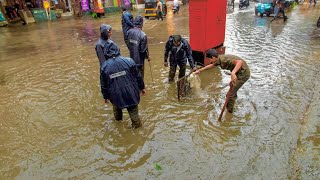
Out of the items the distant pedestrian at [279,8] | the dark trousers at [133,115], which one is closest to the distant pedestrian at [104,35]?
the dark trousers at [133,115]

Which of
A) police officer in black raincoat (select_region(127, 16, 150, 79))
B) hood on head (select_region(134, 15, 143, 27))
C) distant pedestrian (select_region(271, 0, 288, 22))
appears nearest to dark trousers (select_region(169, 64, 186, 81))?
police officer in black raincoat (select_region(127, 16, 150, 79))

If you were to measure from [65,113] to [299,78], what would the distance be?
600 cm

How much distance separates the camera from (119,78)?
4.21 m

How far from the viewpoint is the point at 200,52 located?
25.6ft

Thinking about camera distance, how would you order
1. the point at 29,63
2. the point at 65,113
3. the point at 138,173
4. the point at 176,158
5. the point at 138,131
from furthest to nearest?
1. the point at 29,63
2. the point at 65,113
3. the point at 138,131
4. the point at 176,158
5. the point at 138,173

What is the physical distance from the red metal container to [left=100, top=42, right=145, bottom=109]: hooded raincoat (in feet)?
12.3

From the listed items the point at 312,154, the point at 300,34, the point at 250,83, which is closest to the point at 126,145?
the point at 312,154

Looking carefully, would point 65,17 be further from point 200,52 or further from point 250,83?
point 250,83

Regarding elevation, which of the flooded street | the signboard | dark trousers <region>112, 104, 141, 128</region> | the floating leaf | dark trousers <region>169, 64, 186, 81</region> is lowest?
the floating leaf

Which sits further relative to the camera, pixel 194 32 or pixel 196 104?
pixel 194 32

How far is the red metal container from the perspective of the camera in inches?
285

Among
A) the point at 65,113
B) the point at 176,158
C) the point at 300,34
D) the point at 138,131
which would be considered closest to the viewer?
the point at 176,158

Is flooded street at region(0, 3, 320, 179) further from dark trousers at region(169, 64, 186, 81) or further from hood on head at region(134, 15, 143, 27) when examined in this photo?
hood on head at region(134, 15, 143, 27)

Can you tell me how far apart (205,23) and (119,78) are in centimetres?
410
